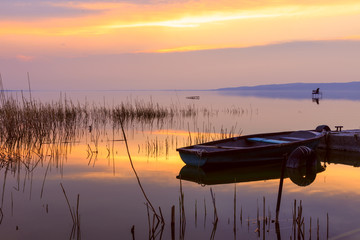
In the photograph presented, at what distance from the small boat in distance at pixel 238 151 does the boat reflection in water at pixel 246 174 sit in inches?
7.3

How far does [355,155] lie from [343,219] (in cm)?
666

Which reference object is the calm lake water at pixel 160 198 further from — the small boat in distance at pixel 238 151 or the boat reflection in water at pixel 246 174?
the small boat in distance at pixel 238 151

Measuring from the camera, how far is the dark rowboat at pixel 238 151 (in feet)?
35.8

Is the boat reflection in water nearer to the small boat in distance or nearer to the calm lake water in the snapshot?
the calm lake water

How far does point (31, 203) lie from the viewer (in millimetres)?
8414

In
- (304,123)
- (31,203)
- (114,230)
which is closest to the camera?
(114,230)

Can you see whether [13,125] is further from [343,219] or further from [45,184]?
[343,219]

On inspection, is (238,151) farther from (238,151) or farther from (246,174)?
(246,174)

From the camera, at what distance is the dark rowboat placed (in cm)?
1092

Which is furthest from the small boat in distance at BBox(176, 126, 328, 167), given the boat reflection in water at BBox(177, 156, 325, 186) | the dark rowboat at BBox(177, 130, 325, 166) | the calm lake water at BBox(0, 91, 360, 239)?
the calm lake water at BBox(0, 91, 360, 239)

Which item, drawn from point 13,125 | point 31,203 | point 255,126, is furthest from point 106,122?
point 31,203

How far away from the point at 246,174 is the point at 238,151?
1.98 feet

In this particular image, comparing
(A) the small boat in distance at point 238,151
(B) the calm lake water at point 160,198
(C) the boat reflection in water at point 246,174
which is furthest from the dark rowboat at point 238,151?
(B) the calm lake water at point 160,198

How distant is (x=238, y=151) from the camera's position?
11.2 meters
